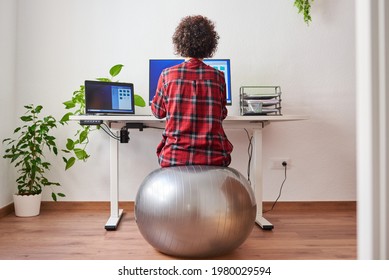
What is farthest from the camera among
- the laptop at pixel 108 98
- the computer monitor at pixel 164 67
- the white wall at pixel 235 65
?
the white wall at pixel 235 65

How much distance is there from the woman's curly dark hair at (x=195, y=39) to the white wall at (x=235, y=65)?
121cm

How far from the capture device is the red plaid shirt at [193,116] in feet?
5.72

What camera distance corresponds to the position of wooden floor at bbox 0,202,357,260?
1884 millimetres

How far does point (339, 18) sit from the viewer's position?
3105mm

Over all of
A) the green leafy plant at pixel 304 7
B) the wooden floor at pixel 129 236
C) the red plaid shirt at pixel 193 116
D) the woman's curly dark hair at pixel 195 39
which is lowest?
the wooden floor at pixel 129 236

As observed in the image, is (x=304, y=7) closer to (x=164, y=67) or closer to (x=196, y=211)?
(x=164, y=67)

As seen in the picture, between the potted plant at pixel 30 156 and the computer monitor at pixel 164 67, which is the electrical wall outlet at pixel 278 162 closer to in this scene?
the computer monitor at pixel 164 67

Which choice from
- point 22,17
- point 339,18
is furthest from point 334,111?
point 22,17

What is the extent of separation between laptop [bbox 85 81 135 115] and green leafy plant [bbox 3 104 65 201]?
530mm

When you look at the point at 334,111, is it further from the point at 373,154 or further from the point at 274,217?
the point at 373,154

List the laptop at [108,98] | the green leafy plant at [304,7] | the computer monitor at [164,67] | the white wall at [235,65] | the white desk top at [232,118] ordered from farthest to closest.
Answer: the white wall at [235,65]
the green leafy plant at [304,7]
the computer monitor at [164,67]
the laptop at [108,98]
the white desk top at [232,118]

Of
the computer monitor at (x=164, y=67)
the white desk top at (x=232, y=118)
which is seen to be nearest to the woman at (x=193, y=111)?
the white desk top at (x=232, y=118)
